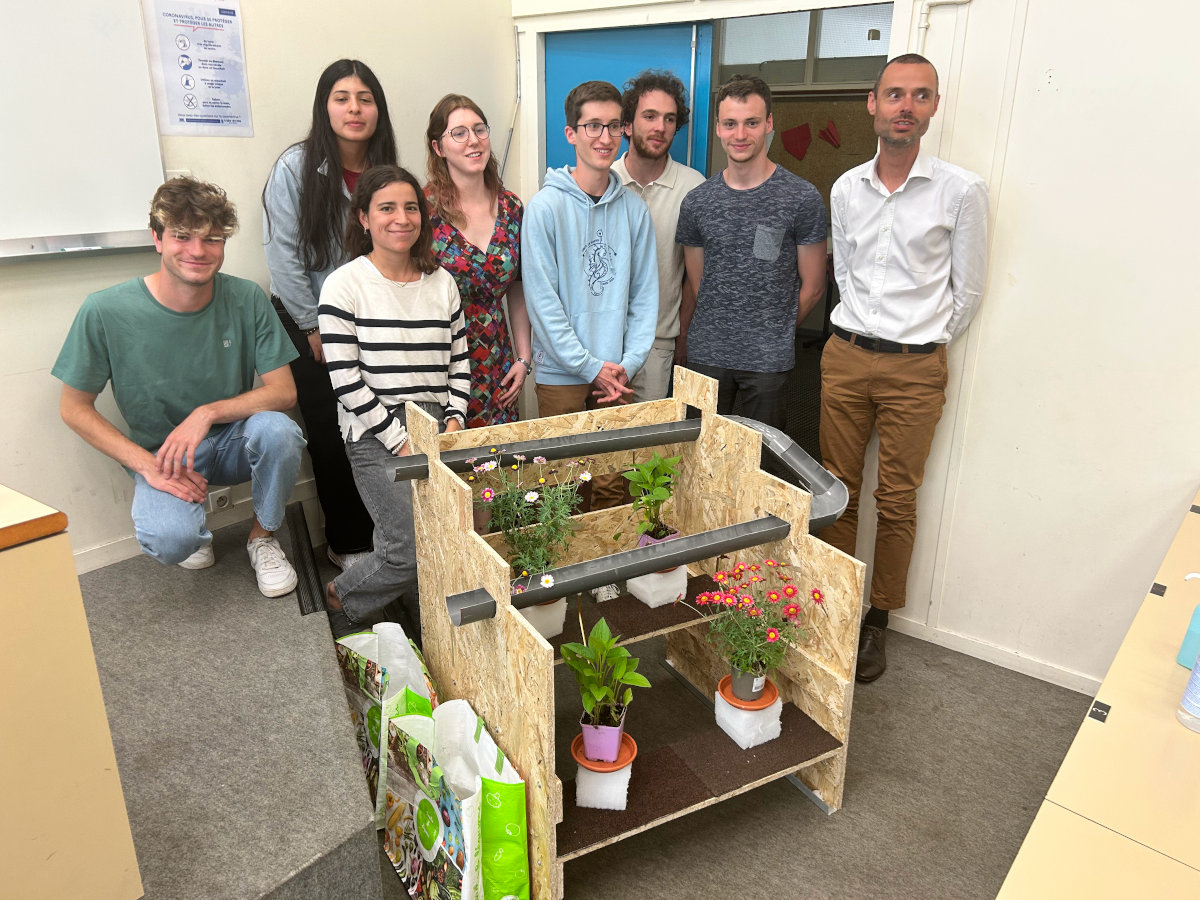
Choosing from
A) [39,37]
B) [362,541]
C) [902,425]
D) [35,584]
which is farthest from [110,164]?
[902,425]

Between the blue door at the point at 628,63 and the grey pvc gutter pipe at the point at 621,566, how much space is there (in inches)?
77.0

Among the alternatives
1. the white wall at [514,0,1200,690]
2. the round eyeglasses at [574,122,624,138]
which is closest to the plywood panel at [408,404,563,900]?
the round eyeglasses at [574,122,624,138]

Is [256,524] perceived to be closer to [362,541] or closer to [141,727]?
[362,541]

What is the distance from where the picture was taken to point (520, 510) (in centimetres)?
209

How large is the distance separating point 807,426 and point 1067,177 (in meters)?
1.35

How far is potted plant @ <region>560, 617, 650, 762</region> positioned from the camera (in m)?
1.85

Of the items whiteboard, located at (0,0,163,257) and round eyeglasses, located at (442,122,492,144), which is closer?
whiteboard, located at (0,0,163,257)

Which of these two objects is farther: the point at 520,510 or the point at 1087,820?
the point at 520,510

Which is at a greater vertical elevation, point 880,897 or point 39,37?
point 39,37

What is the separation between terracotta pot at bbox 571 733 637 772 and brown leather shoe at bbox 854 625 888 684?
1.09 m

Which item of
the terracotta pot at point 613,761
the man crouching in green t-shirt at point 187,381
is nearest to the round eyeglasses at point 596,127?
the man crouching in green t-shirt at point 187,381

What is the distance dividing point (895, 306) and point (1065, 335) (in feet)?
1.59

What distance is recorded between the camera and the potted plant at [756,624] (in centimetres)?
195

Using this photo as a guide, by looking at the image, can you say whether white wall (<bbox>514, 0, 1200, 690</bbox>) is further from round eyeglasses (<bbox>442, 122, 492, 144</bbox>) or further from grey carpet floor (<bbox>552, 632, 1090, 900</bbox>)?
round eyeglasses (<bbox>442, 122, 492, 144</bbox>)
